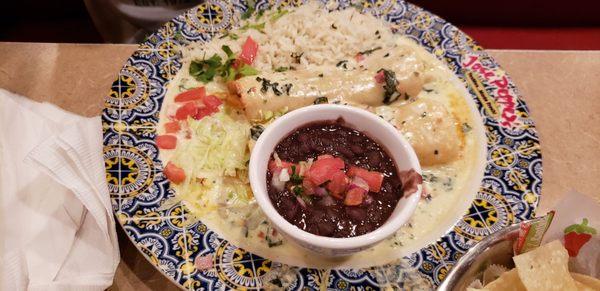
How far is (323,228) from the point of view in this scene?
4.88 feet

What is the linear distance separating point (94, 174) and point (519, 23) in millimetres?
3186

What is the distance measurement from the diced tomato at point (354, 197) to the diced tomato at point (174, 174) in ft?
2.30

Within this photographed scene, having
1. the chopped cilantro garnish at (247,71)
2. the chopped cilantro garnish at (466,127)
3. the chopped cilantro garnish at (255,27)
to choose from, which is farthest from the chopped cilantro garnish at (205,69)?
the chopped cilantro garnish at (466,127)

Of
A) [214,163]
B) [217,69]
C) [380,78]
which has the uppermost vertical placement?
[380,78]

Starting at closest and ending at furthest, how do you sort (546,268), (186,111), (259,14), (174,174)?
1. (546,268)
2. (174,174)
3. (186,111)
4. (259,14)

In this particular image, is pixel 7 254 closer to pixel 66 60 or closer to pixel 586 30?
pixel 66 60

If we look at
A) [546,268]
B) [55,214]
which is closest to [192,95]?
[55,214]

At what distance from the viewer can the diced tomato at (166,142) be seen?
2.00 metres

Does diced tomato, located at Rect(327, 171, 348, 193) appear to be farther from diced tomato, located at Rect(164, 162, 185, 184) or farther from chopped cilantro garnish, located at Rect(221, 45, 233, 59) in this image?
chopped cilantro garnish, located at Rect(221, 45, 233, 59)

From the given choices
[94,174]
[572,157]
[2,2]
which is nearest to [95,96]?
[94,174]

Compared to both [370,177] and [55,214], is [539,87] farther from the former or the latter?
[55,214]

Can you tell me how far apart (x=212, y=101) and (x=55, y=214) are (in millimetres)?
806

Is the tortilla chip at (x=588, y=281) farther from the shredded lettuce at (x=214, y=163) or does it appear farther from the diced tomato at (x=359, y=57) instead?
the diced tomato at (x=359, y=57)

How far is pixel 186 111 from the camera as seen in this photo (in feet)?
7.02
